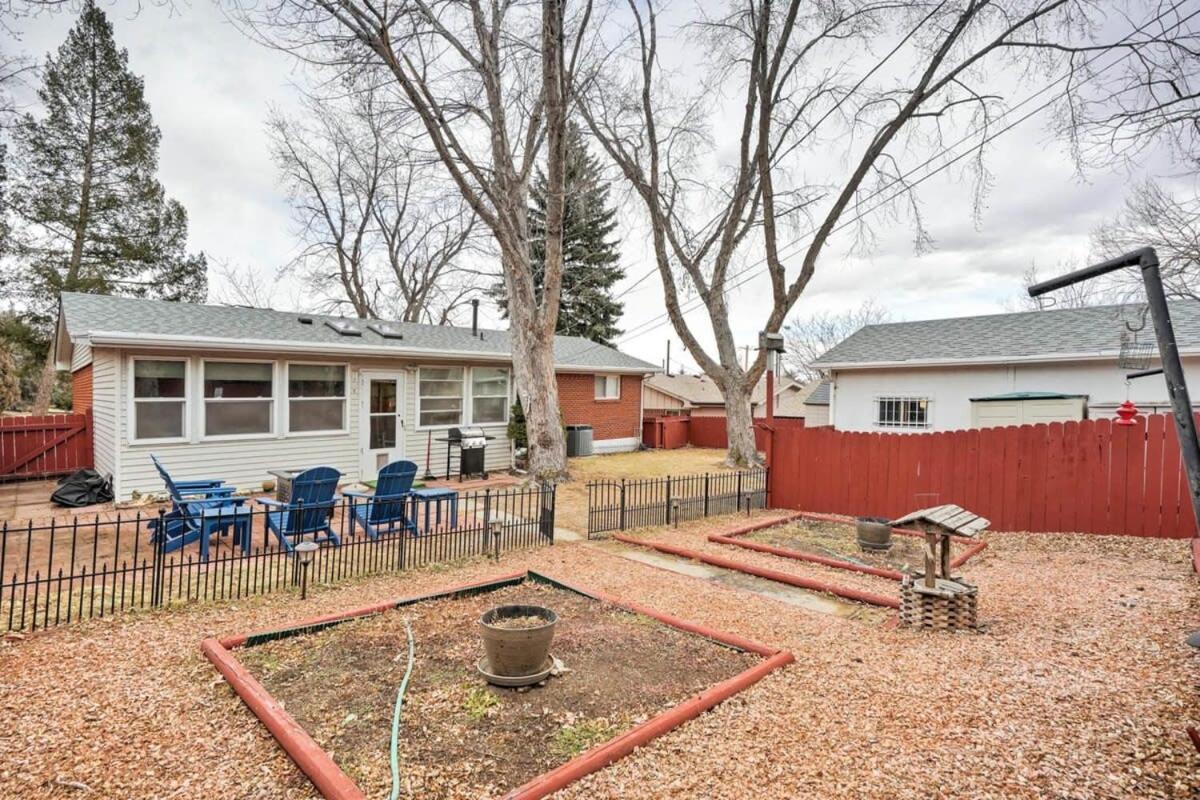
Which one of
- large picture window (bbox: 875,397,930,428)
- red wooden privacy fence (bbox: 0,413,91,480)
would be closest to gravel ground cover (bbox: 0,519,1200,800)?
large picture window (bbox: 875,397,930,428)

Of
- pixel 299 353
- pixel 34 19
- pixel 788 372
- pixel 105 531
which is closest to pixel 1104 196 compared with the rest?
pixel 299 353

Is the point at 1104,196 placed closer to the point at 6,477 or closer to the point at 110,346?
the point at 110,346

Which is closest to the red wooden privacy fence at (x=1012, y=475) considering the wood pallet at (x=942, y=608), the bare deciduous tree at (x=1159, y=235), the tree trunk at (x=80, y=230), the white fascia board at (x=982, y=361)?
the wood pallet at (x=942, y=608)

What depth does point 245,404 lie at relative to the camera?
10430 mm

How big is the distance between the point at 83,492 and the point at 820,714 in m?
11.2

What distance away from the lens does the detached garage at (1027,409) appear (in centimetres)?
1043

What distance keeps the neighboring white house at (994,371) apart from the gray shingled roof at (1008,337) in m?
0.02

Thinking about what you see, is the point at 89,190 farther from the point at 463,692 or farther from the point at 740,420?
the point at 463,692

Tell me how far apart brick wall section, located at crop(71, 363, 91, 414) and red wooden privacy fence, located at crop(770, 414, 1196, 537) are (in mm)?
14466

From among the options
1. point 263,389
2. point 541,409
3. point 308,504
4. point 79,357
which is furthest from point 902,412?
point 79,357

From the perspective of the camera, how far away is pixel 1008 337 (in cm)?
1359

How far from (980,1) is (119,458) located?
57.2 ft

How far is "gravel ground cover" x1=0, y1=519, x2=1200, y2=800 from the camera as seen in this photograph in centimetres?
262

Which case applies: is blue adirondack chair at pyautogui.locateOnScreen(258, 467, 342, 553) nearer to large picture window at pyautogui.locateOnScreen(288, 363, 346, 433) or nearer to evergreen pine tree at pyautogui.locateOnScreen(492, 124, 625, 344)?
large picture window at pyautogui.locateOnScreen(288, 363, 346, 433)
